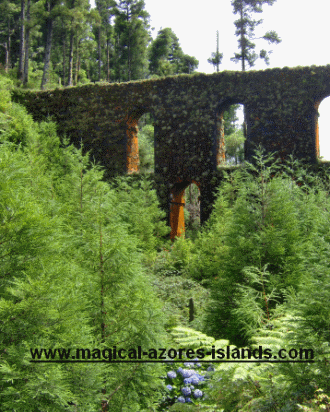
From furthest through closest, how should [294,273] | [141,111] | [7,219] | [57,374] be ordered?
[141,111], [294,273], [7,219], [57,374]

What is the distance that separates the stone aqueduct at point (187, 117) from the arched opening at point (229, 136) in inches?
3.3

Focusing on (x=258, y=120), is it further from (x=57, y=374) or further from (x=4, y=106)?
(x=57, y=374)

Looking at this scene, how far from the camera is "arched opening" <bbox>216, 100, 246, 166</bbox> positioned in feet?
44.7

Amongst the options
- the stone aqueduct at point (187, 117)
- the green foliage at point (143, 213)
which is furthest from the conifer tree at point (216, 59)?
the green foliage at point (143, 213)

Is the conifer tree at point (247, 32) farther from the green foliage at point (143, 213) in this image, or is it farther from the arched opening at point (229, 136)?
the green foliage at point (143, 213)

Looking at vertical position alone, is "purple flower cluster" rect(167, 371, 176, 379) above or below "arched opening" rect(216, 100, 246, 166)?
below

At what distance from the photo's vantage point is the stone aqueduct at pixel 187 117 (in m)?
12.6

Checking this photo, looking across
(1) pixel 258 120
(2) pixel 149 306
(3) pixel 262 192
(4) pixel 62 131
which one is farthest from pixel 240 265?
(4) pixel 62 131

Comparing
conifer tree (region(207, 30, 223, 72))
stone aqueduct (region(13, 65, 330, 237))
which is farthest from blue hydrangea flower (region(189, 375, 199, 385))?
conifer tree (region(207, 30, 223, 72))

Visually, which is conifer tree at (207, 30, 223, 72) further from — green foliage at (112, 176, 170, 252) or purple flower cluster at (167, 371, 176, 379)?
purple flower cluster at (167, 371, 176, 379)

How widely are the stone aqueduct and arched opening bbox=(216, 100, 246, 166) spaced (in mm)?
84

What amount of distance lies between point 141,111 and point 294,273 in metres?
11.5

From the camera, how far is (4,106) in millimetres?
13188

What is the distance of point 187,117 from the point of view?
13.8 meters
